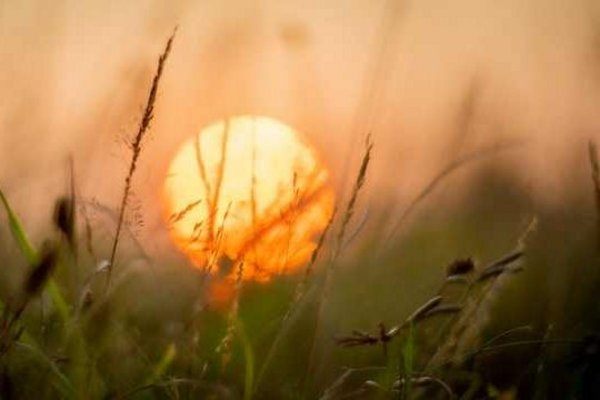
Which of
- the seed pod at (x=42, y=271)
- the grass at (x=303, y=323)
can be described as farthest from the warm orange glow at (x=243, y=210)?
the seed pod at (x=42, y=271)

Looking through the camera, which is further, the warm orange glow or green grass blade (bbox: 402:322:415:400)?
the warm orange glow

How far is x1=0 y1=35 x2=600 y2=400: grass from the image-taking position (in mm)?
1039

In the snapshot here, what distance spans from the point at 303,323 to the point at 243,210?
54 centimetres

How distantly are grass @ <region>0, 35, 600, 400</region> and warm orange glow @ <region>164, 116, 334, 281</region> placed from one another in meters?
0.02

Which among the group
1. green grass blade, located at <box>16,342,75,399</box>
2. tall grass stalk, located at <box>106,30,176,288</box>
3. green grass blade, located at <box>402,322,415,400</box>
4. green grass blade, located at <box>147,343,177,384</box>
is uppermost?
tall grass stalk, located at <box>106,30,176,288</box>

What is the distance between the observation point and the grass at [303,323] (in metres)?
1.04

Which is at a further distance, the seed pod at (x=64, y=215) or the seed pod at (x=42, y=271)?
the seed pod at (x=64, y=215)

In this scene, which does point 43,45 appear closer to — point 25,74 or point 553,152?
point 25,74

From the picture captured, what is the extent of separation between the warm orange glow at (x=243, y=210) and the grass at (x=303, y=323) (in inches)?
0.9

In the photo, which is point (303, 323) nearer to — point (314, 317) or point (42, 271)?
point (314, 317)

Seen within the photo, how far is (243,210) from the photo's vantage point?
5.37ft

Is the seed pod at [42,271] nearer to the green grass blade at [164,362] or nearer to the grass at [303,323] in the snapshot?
the grass at [303,323]

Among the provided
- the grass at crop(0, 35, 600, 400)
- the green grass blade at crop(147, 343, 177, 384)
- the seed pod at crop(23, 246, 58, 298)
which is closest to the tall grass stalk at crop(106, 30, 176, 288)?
the grass at crop(0, 35, 600, 400)

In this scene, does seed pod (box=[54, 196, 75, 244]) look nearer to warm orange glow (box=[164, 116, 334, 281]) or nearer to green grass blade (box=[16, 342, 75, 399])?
green grass blade (box=[16, 342, 75, 399])
